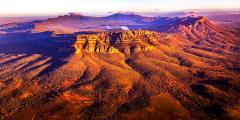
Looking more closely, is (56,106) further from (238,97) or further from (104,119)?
(238,97)

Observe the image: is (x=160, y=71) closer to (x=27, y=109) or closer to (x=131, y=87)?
(x=131, y=87)

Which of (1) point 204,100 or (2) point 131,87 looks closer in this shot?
(1) point 204,100

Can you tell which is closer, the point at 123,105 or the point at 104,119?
the point at 104,119

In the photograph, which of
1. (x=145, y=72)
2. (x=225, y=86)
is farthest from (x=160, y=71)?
(x=225, y=86)

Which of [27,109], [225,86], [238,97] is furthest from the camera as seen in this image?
[225,86]

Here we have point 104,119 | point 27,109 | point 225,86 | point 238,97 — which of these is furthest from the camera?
point 225,86

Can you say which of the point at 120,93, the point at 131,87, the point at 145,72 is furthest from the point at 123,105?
the point at 145,72

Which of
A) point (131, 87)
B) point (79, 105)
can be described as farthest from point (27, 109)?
point (131, 87)

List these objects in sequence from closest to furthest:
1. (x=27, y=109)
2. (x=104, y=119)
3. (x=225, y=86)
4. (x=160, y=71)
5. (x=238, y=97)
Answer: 1. (x=104, y=119)
2. (x=27, y=109)
3. (x=238, y=97)
4. (x=225, y=86)
5. (x=160, y=71)
